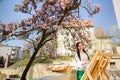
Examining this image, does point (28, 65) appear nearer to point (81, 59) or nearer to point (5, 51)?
point (5, 51)

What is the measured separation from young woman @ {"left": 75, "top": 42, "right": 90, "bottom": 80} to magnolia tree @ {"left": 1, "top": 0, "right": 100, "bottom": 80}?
33 centimetres

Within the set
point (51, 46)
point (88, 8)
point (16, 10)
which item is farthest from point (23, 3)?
point (88, 8)

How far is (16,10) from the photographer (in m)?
3.62

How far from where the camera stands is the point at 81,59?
3.36 meters

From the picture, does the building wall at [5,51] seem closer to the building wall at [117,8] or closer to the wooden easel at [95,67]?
the wooden easel at [95,67]

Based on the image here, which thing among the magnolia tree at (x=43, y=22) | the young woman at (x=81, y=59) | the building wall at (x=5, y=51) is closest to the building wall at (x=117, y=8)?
the magnolia tree at (x=43, y=22)

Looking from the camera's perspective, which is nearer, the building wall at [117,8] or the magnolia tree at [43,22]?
the magnolia tree at [43,22]

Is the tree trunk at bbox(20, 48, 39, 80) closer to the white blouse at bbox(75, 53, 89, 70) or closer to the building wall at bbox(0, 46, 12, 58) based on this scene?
the building wall at bbox(0, 46, 12, 58)

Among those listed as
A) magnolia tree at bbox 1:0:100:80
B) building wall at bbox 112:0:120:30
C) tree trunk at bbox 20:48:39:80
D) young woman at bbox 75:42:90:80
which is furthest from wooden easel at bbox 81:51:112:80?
building wall at bbox 112:0:120:30

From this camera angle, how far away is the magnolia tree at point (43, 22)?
11.6ft

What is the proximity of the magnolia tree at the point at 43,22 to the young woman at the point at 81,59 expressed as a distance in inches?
12.9

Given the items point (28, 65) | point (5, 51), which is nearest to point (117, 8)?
point (28, 65)

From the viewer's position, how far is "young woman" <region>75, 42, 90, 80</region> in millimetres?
3276

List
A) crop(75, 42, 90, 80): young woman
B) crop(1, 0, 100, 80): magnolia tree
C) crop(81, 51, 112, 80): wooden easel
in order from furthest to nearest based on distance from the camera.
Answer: crop(1, 0, 100, 80): magnolia tree < crop(75, 42, 90, 80): young woman < crop(81, 51, 112, 80): wooden easel
